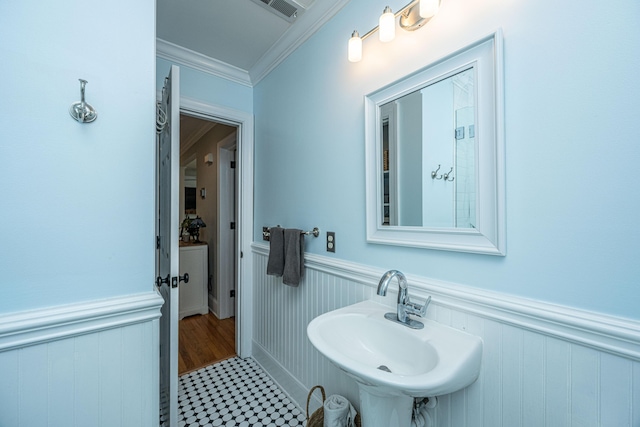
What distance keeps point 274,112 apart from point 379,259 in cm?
141

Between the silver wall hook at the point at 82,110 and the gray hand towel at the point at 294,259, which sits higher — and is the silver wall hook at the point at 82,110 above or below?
above

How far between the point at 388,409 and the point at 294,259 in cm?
92

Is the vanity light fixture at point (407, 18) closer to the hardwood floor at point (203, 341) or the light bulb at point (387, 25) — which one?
the light bulb at point (387, 25)

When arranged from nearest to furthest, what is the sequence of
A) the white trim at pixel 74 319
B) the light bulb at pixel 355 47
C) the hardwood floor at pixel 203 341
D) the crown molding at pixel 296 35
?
the white trim at pixel 74 319 < the light bulb at pixel 355 47 < the crown molding at pixel 296 35 < the hardwood floor at pixel 203 341

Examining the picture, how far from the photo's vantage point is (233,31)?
174cm

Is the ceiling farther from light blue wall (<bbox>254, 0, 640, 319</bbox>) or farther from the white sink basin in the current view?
the white sink basin

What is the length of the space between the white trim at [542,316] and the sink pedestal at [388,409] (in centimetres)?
37

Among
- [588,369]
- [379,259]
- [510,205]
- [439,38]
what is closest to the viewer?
[588,369]

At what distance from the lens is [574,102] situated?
71cm

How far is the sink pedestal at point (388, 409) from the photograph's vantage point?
907 mm

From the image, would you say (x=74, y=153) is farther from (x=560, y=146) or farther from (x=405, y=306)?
(x=560, y=146)

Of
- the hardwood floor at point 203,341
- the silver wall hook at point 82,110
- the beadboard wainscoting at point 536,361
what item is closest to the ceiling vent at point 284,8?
the silver wall hook at point 82,110

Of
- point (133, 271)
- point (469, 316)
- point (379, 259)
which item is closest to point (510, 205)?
point (469, 316)

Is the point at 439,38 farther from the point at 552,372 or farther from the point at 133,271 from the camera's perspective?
the point at 133,271
